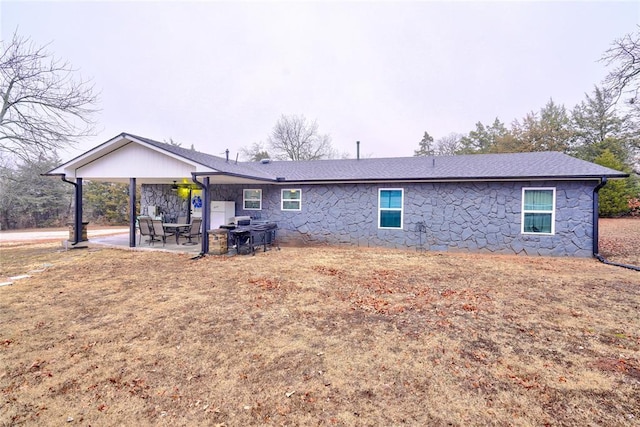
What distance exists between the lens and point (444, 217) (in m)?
9.52

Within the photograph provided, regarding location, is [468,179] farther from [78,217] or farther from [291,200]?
[78,217]

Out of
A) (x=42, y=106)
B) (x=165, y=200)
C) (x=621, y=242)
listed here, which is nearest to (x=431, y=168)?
(x=621, y=242)

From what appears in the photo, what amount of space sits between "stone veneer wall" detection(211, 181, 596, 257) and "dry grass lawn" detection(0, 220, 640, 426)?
2.76m

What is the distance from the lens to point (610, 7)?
10.2m

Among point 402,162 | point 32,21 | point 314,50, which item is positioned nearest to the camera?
point 32,21

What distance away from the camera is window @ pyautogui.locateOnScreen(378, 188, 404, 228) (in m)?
9.98

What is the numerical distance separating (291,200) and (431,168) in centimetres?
529

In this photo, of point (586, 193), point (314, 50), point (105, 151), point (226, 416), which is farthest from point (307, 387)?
point (314, 50)

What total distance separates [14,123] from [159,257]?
874cm

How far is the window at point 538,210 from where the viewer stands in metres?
8.58

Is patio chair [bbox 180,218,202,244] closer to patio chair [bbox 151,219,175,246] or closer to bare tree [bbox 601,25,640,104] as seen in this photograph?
patio chair [bbox 151,219,175,246]

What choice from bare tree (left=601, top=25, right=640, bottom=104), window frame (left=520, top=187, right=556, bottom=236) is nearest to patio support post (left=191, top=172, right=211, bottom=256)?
window frame (left=520, top=187, right=556, bottom=236)

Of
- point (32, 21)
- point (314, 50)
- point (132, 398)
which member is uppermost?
point (314, 50)

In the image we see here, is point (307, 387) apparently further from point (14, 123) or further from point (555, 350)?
point (14, 123)
